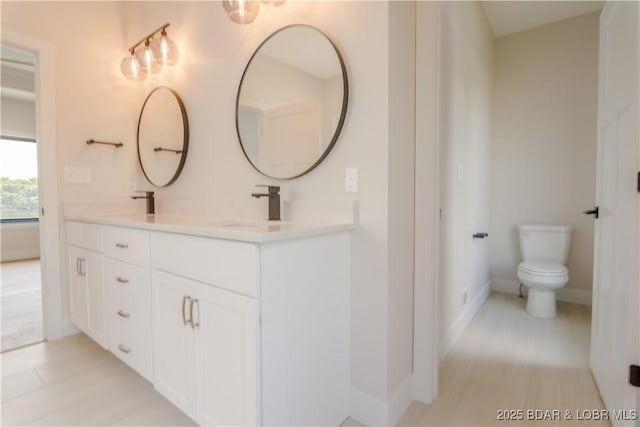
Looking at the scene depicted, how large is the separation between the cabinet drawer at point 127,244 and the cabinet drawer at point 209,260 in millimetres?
80

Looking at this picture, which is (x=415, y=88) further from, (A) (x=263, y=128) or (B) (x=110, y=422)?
(B) (x=110, y=422)

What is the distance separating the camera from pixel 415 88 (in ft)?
5.04

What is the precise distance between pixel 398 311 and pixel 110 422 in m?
1.38

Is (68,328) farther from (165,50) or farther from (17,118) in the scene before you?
(17,118)

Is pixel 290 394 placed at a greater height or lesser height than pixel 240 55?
lesser

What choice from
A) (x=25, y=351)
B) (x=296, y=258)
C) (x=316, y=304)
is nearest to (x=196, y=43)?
(x=296, y=258)

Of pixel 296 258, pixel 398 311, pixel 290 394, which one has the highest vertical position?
pixel 296 258

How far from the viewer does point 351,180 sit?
139cm

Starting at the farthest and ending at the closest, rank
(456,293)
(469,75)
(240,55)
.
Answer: (469,75), (456,293), (240,55)

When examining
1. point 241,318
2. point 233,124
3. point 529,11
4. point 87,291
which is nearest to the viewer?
point 241,318

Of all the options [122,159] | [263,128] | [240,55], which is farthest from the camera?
[122,159]

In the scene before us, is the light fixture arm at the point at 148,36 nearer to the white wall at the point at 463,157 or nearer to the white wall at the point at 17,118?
the white wall at the point at 463,157

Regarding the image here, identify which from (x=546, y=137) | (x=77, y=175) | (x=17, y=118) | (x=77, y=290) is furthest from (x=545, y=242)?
(x=17, y=118)

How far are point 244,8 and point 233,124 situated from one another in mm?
599
